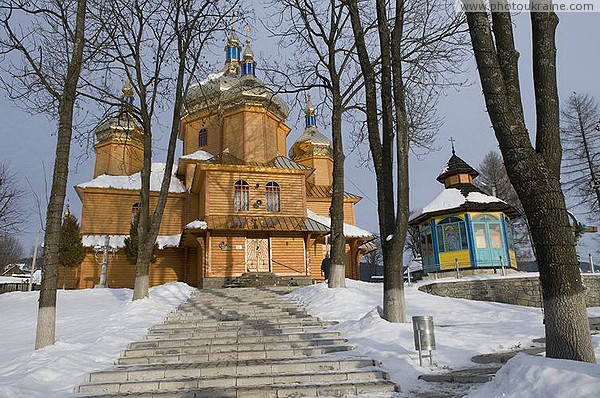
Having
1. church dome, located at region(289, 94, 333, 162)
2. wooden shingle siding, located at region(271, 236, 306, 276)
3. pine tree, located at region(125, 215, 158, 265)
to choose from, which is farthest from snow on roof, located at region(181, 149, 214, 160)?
church dome, located at region(289, 94, 333, 162)

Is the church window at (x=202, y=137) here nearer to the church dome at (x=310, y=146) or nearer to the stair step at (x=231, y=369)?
→ the church dome at (x=310, y=146)

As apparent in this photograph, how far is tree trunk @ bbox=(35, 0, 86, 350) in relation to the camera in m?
7.61

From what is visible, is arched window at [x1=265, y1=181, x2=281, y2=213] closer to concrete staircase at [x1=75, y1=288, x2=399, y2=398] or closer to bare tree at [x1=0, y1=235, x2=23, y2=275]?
concrete staircase at [x1=75, y1=288, x2=399, y2=398]

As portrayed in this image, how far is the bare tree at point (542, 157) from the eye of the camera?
166 inches

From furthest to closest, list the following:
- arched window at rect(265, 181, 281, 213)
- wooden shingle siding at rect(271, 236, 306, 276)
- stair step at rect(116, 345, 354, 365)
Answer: arched window at rect(265, 181, 281, 213)
wooden shingle siding at rect(271, 236, 306, 276)
stair step at rect(116, 345, 354, 365)

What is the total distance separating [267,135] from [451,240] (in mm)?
10483

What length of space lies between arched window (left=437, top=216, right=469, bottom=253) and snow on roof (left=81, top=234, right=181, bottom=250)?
1254 centimetres

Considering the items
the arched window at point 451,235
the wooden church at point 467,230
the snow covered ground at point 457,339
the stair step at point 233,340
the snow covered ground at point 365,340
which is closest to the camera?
the snow covered ground at point 457,339

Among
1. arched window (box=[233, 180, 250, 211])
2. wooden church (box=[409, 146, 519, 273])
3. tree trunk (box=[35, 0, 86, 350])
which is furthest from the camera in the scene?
arched window (box=[233, 180, 250, 211])

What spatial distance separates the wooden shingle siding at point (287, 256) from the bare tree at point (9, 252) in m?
37.6

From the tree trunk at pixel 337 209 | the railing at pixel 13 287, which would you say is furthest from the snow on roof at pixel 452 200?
the railing at pixel 13 287

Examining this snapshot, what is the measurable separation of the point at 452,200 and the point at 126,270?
15.9m

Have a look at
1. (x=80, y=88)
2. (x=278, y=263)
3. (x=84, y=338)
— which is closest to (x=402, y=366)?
(x=84, y=338)

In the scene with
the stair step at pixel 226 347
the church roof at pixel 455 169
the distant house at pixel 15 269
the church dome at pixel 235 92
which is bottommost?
the stair step at pixel 226 347
